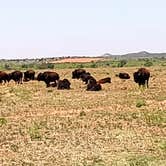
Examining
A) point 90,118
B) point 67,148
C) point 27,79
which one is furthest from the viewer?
point 27,79

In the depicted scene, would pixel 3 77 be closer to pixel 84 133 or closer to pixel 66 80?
pixel 66 80

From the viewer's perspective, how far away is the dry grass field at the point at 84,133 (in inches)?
515

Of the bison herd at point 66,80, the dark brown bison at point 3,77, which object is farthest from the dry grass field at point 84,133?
the dark brown bison at point 3,77

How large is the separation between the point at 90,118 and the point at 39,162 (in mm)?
7034

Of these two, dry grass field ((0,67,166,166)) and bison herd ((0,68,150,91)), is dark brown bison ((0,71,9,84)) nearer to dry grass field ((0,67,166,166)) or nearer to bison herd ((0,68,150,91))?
bison herd ((0,68,150,91))

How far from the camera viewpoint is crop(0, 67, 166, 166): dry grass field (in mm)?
13086

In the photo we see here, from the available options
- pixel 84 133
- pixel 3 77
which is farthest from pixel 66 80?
pixel 84 133

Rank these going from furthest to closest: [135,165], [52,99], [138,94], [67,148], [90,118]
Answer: [138,94]
[52,99]
[90,118]
[67,148]
[135,165]

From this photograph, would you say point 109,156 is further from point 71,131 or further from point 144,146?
point 71,131

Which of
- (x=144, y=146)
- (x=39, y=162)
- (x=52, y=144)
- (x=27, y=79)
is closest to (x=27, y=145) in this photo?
(x=52, y=144)

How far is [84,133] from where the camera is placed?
Result: 53.8 ft

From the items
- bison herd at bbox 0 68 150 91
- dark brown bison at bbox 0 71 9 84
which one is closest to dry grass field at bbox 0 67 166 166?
bison herd at bbox 0 68 150 91

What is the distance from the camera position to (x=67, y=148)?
46.9ft

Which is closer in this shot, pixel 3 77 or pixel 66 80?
pixel 66 80
